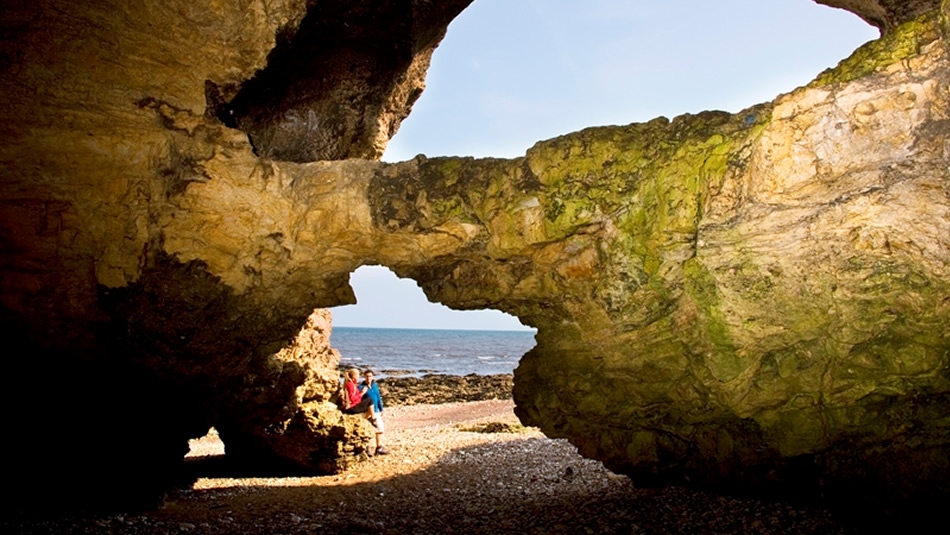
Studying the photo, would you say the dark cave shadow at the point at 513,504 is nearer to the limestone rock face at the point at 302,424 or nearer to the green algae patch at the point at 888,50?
the limestone rock face at the point at 302,424

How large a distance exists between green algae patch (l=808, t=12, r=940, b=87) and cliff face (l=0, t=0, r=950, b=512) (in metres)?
0.02

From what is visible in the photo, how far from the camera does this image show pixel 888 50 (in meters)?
5.45

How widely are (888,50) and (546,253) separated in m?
3.81

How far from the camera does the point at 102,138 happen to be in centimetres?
801

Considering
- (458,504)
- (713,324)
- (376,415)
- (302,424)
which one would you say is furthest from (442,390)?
(713,324)

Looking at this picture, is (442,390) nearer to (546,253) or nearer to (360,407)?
(360,407)

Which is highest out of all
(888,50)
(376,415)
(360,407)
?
(888,50)

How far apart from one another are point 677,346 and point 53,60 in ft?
27.1

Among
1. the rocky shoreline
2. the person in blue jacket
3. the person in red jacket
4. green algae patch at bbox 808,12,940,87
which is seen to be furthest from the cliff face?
the rocky shoreline

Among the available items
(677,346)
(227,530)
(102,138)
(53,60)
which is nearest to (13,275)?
(102,138)

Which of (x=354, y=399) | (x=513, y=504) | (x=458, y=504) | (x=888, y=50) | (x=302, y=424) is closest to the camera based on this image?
(x=888, y=50)

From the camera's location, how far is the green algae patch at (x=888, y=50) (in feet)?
17.5

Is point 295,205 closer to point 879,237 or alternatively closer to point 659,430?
point 659,430

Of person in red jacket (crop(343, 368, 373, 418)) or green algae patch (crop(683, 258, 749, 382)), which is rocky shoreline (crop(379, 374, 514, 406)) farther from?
green algae patch (crop(683, 258, 749, 382))
